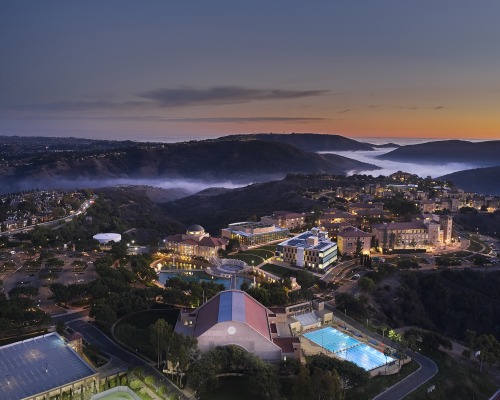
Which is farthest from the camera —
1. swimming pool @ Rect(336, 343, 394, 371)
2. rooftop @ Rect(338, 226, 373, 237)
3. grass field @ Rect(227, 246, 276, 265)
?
rooftop @ Rect(338, 226, 373, 237)

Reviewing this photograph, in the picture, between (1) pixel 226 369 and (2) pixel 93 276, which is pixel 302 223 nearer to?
(2) pixel 93 276

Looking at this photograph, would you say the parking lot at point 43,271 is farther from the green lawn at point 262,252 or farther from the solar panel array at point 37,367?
the green lawn at point 262,252

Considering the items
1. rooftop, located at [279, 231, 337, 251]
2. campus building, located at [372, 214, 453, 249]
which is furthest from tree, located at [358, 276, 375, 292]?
campus building, located at [372, 214, 453, 249]

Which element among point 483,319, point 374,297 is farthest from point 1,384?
point 483,319

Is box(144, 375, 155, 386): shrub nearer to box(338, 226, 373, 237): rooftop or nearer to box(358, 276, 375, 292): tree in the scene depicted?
box(358, 276, 375, 292): tree

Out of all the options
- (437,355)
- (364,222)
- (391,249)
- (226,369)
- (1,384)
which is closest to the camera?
(1,384)
